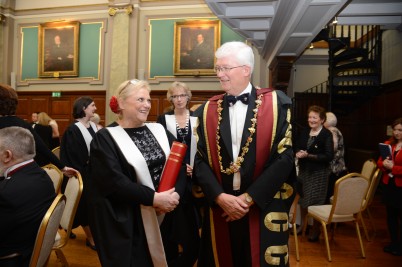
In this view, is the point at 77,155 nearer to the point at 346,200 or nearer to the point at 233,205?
the point at 233,205

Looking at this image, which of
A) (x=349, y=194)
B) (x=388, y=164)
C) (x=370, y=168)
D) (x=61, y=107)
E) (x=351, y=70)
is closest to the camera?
(x=349, y=194)

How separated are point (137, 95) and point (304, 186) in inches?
101

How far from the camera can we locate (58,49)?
28.4 feet

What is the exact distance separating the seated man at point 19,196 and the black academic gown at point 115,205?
28cm

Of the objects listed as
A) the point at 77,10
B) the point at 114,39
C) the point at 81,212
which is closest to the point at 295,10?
the point at 81,212

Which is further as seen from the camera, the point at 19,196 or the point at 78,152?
the point at 78,152

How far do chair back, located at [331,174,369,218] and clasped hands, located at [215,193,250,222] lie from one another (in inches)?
72.0

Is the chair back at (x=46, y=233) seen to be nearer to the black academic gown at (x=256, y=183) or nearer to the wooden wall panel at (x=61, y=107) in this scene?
the black academic gown at (x=256, y=183)

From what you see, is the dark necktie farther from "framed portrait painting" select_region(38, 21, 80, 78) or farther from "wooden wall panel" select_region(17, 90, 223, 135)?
"framed portrait painting" select_region(38, 21, 80, 78)

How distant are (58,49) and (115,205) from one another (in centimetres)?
795

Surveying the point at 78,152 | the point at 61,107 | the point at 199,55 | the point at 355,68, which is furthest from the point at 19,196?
the point at 61,107

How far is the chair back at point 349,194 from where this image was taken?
320 cm

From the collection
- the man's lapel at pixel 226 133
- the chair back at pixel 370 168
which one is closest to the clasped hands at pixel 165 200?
the man's lapel at pixel 226 133

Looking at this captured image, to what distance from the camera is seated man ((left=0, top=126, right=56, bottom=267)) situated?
1.72m
